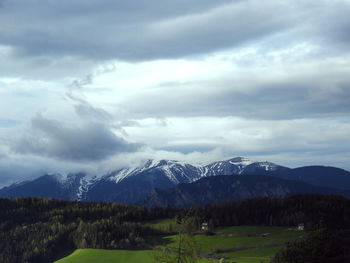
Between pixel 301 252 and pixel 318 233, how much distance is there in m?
11.3

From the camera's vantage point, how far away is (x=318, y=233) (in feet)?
303

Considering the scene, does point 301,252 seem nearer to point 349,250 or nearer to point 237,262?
point 349,250

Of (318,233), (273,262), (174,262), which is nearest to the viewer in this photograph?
(174,262)

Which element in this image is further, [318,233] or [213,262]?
[318,233]

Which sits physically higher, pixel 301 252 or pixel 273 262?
pixel 301 252

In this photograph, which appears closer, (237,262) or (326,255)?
(326,255)

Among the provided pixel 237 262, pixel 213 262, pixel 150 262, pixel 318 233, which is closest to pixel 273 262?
pixel 237 262

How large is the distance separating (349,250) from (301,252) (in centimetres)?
2703

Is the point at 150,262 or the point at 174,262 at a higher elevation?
the point at 174,262

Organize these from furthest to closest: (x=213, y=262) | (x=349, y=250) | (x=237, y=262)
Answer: (x=237, y=262)
(x=349, y=250)
(x=213, y=262)

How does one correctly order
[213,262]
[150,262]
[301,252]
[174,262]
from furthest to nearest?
[150,262], [301,252], [213,262], [174,262]

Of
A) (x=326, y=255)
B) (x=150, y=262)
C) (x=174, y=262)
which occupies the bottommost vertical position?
(x=150, y=262)

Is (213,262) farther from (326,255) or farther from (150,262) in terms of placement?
(150,262)

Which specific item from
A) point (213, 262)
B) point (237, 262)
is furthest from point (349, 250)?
point (213, 262)
